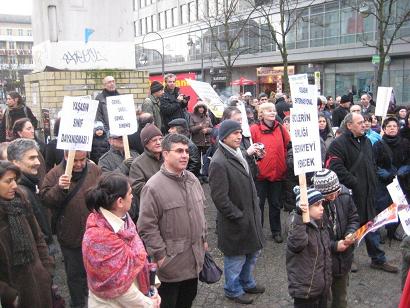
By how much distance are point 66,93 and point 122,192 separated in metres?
7.78

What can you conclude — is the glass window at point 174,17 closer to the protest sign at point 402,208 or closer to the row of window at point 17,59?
the row of window at point 17,59

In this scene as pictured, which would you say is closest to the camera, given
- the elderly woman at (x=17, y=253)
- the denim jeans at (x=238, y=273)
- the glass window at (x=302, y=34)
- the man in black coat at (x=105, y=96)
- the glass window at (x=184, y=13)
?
the elderly woman at (x=17, y=253)

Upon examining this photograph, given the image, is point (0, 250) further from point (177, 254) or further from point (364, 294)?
point (364, 294)

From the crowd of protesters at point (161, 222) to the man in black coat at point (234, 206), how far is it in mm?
11

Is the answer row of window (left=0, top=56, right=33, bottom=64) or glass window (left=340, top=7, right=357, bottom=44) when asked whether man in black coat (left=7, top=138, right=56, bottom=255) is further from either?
row of window (left=0, top=56, right=33, bottom=64)

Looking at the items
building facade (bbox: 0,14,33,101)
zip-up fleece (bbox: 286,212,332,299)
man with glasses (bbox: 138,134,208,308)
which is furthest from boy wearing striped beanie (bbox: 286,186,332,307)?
building facade (bbox: 0,14,33,101)

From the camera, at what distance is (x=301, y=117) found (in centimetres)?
380

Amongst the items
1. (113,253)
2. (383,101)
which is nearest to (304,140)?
(113,253)

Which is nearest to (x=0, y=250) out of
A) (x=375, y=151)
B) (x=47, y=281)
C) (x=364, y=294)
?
(x=47, y=281)

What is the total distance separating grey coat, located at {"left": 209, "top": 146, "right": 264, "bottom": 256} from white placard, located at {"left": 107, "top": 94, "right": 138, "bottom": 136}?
1131 mm

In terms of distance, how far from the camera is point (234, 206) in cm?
446

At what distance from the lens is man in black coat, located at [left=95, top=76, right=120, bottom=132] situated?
7.46 meters

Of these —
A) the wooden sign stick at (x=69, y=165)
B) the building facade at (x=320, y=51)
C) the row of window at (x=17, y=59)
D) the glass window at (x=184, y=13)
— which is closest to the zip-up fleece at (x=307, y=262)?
the wooden sign stick at (x=69, y=165)

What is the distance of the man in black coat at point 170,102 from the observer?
27.7 ft
